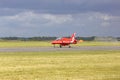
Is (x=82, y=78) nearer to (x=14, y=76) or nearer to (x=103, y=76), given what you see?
(x=103, y=76)

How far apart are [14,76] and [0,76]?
108 cm

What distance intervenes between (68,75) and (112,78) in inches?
128

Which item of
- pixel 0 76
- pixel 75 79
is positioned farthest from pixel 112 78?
pixel 0 76

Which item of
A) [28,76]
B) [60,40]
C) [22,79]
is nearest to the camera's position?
[22,79]

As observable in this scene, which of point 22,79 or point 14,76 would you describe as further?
point 14,76

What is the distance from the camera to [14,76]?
22.6 m

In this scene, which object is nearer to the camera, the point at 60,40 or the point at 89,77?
the point at 89,77

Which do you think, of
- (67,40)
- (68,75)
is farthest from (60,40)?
(68,75)

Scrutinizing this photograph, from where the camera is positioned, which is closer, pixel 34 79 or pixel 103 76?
pixel 34 79

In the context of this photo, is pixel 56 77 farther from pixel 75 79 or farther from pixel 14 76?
pixel 14 76

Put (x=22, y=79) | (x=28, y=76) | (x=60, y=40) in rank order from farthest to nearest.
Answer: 1. (x=60, y=40)
2. (x=28, y=76)
3. (x=22, y=79)

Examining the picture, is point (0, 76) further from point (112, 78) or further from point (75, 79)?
point (112, 78)

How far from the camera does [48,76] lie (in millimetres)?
22703

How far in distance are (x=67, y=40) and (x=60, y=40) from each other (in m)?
2.08
